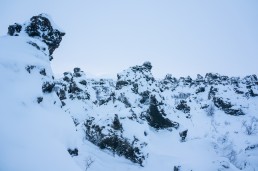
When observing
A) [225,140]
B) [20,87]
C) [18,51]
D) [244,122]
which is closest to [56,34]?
[18,51]

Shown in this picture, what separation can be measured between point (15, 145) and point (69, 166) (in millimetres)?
956

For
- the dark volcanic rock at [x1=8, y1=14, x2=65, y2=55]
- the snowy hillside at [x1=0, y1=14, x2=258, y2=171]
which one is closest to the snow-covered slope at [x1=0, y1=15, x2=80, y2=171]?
the snowy hillside at [x1=0, y1=14, x2=258, y2=171]

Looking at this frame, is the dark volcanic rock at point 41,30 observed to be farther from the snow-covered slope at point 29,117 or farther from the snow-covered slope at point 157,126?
the snow-covered slope at point 157,126

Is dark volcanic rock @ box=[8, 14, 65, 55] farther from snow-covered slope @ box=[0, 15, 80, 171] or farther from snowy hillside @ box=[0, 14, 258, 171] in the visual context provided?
snow-covered slope @ box=[0, 15, 80, 171]

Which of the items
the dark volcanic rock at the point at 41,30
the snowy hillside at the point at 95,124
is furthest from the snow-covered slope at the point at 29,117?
the dark volcanic rock at the point at 41,30

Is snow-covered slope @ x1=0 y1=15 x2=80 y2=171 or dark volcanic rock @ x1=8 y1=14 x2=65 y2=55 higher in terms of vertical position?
dark volcanic rock @ x1=8 y1=14 x2=65 y2=55

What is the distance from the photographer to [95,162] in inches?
Answer: 291

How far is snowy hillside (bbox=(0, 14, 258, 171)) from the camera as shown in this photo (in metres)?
3.77

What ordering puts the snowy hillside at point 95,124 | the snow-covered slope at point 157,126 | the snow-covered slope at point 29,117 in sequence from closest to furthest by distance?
the snow-covered slope at point 29,117 < the snowy hillside at point 95,124 < the snow-covered slope at point 157,126

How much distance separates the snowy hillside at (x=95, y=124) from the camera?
148 inches

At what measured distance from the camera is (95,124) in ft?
30.0

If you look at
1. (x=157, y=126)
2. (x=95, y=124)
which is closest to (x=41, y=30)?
(x=95, y=124)

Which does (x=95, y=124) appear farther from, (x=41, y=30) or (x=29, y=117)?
(x=29, y=117)

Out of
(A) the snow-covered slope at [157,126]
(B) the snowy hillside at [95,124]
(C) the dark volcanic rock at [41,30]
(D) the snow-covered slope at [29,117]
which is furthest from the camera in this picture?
(A) the snow-covered slope at [157,126]
